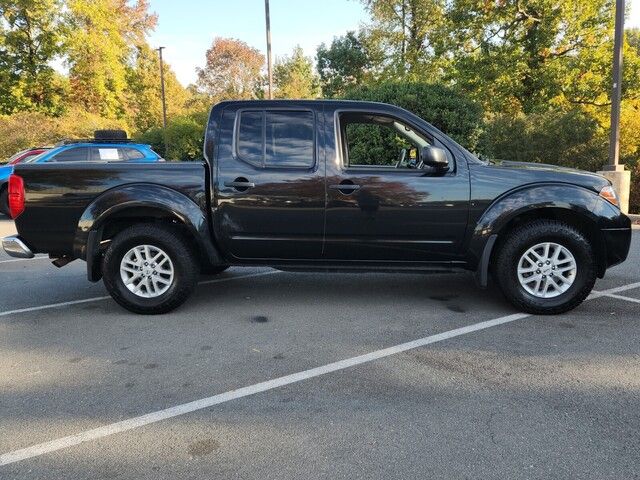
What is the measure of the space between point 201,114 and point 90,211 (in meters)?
25.5

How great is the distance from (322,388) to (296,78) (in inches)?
1845

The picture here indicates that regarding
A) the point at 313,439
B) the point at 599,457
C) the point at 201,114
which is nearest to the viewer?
the point at 599,457

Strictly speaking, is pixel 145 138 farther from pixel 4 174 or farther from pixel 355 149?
pixel 355 149

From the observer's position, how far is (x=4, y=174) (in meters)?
12.7

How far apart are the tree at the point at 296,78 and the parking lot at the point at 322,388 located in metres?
39.7

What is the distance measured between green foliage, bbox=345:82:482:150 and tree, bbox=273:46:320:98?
31878 mm

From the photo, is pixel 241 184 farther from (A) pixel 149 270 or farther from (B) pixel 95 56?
(B) pixel 95 56

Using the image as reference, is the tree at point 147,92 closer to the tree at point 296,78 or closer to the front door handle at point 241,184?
the tree at point 296,78

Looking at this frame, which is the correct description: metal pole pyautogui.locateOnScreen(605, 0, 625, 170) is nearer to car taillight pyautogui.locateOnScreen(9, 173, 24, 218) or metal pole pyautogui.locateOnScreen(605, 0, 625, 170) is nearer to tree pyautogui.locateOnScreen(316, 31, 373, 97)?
car taillight pyautogui.locateOnScreen(9, 173, 24, 218)

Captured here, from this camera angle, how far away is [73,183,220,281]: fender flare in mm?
4680

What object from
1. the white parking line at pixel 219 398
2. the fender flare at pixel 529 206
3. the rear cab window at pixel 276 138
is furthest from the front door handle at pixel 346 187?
the white parking line at pixel 219 398

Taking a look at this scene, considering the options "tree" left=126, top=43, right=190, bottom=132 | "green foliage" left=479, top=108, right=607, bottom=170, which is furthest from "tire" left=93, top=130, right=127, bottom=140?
"tree" left=126, top=43, right=190, bottom=132

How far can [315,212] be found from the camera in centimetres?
469

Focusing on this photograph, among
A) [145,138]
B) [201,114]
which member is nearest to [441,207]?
[201,114]
